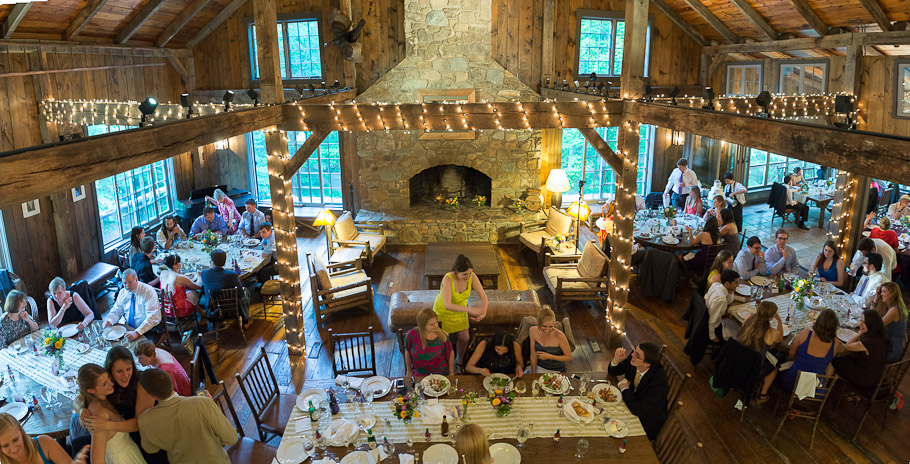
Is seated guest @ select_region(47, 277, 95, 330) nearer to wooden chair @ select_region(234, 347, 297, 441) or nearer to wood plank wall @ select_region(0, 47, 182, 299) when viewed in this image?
wood plank wall @ select_region(0, 47, 182, 299)

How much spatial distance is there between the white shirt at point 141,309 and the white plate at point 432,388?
3.23 meters

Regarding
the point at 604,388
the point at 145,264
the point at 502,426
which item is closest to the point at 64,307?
the point at 145,264

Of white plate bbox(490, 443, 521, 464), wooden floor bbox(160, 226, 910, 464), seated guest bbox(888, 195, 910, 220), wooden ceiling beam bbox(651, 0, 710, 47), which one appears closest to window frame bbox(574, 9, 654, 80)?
wooden ceiling beam bbox(651, 0, 710, 47)

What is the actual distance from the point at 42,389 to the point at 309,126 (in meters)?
3.25

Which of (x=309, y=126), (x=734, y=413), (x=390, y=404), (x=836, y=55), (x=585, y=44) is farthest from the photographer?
(x=585, y=44)

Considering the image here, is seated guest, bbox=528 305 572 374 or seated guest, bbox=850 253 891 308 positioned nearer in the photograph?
seated guest, bbox=528 305 572 374

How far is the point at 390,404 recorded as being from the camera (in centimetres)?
413

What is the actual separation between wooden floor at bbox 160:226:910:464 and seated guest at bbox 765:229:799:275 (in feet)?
3.95

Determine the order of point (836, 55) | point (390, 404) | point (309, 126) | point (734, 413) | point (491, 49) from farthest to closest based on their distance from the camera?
point (491, 49) → point (836, 55) → point (309, 126) → point (734, 413) → point (390, 404)

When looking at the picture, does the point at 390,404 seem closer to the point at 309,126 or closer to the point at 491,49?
the point at 309,126

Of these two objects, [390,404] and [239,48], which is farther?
[239,48]

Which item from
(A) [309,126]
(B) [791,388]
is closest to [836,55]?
(B) [791,388]

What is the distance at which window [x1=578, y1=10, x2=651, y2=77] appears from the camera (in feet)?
35.0

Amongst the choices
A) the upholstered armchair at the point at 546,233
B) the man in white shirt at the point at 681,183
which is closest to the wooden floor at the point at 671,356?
the upholstered armchair at the point at 546,233
